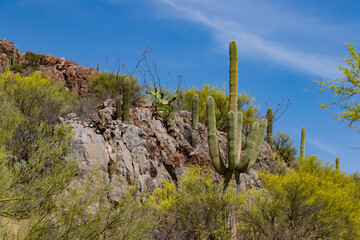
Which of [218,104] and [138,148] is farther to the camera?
[218,104]

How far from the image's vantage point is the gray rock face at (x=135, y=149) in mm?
12066

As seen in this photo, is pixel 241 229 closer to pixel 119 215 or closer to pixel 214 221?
pixel 214 221

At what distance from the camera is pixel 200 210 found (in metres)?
11.6

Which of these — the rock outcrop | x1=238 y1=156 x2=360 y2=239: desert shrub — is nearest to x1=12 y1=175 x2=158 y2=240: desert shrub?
x1=238 y1=156 x2=360 y2=239: desert shrub

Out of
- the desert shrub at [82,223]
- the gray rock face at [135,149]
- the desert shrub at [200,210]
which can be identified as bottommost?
the desert shrub at [82,223]

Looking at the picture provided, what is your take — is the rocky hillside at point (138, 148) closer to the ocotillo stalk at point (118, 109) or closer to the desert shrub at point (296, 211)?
the ocotillo stalk at point (118, 109)

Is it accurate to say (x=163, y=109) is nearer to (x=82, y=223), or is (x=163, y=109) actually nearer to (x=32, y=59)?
(x=82, y=223)

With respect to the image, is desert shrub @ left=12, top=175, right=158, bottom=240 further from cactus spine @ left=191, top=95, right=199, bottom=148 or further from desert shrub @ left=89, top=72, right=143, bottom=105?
desert shrub @ left=89, top=72, right=143, bottom=105

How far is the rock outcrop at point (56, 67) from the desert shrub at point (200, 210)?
60.0ft

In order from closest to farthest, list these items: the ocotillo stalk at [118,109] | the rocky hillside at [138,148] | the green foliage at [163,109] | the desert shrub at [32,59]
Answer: the rocky hillside at [138,148] < the ocotillo stalk at [118,109] < the green foliage at [163,109] < the desert shrub at [32,59]

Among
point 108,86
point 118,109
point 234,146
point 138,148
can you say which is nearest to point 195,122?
point 118,109

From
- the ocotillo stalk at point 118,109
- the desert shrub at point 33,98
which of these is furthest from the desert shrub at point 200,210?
the desert shrub at point 33,98

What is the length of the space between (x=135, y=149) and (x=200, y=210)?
10.9 ft

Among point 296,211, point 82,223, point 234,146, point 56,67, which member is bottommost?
point 82,223
